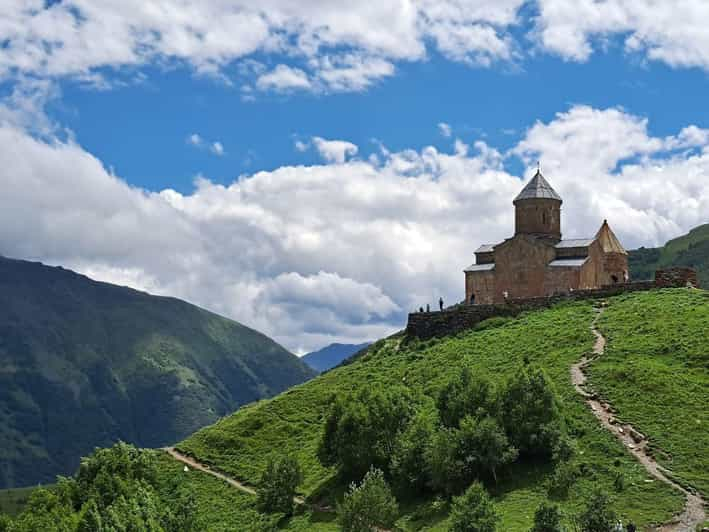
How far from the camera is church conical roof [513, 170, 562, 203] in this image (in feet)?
248

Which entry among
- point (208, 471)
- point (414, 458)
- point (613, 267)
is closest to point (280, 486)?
point (414, 458)

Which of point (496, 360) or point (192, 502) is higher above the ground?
point (496, 360)

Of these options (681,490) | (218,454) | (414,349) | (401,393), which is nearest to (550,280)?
(414,349)

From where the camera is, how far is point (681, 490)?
37.2 metres

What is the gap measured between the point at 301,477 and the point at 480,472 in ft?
40.3

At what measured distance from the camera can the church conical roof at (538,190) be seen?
7569 centimetres

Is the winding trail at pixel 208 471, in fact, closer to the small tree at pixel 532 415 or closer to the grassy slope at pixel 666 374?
the small tree at pixel 532 415

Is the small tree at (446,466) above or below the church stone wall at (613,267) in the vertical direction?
below

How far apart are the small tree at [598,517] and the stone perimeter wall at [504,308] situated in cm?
3615

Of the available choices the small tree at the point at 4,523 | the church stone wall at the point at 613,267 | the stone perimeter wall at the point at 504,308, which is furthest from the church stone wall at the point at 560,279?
the small tree at the point at 4,523

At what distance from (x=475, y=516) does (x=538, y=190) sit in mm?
47435

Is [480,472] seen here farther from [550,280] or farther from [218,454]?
[550,280]

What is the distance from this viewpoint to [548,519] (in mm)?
31641

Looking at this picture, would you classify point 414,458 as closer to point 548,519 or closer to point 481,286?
point 548,519
